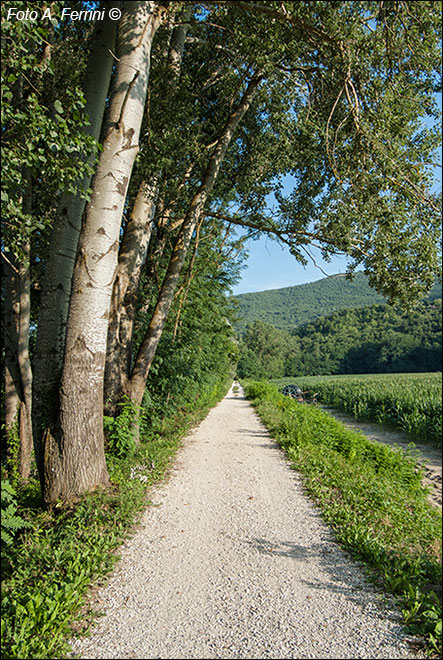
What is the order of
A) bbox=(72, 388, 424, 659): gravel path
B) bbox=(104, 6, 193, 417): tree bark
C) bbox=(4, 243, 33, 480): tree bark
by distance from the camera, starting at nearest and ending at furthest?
bbox=(72, 388, 424, 659): gravel path < bbox=(104, 6, 193, 417): tree bark < bbox=(4, 243, 33, 480): tree bark

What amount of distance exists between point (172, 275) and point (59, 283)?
2245mm

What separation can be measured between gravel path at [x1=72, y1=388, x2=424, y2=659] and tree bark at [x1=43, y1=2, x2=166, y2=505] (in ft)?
3.24

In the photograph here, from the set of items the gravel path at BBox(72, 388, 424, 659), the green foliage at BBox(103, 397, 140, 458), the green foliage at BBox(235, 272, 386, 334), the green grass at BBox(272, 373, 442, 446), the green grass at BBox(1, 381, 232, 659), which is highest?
the green foliage at BBox(235, 272, 386, 334)

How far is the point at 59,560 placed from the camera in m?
2.76

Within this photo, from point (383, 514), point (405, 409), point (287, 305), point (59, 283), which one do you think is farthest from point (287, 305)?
point (383, 514)

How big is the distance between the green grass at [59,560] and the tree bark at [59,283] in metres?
0.72

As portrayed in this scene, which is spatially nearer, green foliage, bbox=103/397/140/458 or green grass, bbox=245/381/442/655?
green grass, bbox=245/381/442/655

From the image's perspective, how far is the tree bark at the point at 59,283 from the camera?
388cm

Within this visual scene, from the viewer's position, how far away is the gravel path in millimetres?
1986

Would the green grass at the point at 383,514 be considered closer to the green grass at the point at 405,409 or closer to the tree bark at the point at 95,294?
the tree bark at the point at 95,294

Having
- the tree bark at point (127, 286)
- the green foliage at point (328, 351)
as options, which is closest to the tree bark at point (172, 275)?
the tree bark at point (127, 286)

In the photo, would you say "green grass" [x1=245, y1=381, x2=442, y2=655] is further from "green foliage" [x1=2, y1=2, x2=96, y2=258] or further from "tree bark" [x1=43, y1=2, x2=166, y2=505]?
"green foliage" [x1=2, y1=2, x2=96, y2=258]

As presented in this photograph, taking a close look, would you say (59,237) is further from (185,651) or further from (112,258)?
(185,651)

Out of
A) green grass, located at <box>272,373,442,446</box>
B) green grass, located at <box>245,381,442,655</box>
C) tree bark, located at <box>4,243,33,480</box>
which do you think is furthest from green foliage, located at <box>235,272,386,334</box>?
tree bark, located at <box>4,243,33,480</box>
